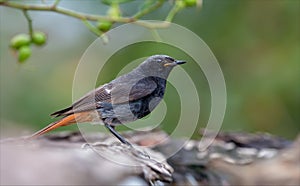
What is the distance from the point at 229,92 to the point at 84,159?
2.72 metres

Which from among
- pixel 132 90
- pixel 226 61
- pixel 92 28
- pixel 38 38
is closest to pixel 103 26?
pixel 92 28

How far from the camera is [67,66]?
3648 mm

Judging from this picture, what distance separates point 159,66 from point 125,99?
0.34 feet

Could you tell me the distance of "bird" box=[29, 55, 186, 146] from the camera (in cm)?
145

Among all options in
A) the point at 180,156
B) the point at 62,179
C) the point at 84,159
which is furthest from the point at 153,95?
the point at 180,156

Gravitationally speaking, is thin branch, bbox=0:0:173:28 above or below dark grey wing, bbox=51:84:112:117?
above

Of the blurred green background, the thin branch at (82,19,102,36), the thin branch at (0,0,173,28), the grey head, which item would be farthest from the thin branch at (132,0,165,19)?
the blurred green background

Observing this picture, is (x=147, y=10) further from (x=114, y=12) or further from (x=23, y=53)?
(x=23, y=53)

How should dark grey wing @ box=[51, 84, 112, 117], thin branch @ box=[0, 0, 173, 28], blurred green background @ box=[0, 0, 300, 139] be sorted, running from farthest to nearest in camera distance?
blurred green background @ box=[0, 0, 300, 139] → thin branch @ box=[0, 0, 173, 28] → dark grey wing @ box=[51, 84, 112, 117]

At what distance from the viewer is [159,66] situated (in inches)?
58.4

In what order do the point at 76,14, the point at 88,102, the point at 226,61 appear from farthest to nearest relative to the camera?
1. the point at 226,61
2. the point at 76,14
3. the point at 88,102

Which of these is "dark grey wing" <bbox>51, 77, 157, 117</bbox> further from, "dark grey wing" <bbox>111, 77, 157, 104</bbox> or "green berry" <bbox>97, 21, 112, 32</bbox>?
"green berry" <bbox>97, 21, 112, 32</bbox>

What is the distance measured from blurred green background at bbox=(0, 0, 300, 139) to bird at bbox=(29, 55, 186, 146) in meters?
1.74

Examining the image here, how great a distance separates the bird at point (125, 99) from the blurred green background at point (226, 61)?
174 centimetres
